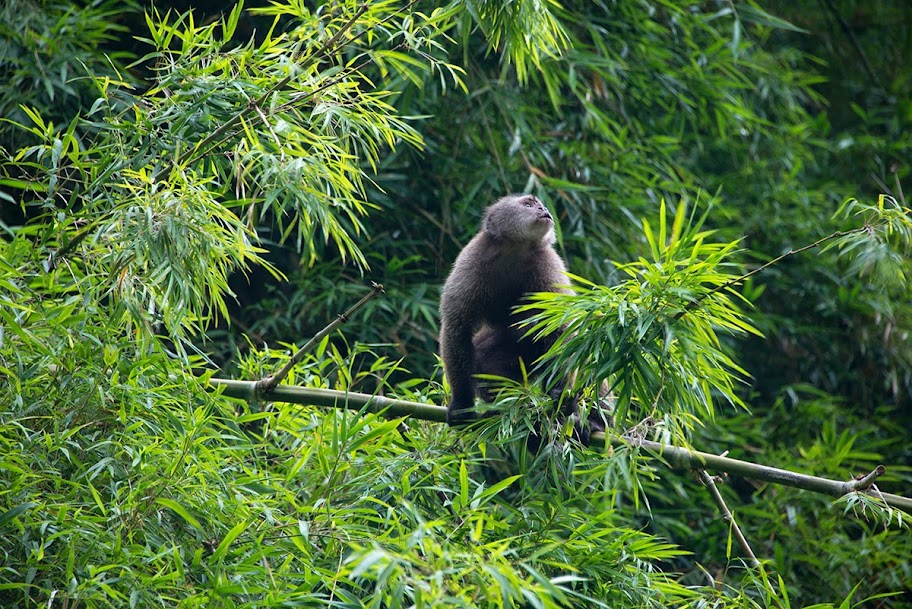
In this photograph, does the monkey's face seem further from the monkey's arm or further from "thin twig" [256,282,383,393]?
"thin twig" [256,282,383,393]

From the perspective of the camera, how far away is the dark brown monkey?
3.58m

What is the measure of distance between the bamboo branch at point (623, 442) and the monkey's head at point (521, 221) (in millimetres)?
875

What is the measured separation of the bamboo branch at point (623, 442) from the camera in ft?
8.60

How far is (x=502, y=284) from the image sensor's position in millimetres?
3662

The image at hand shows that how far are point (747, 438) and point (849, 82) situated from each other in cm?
318

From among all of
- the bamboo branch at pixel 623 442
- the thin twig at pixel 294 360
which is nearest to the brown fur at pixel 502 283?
the bamboo branch at pixel 623 442

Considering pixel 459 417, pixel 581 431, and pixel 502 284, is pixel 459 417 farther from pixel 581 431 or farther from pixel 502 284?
pixel 502 284

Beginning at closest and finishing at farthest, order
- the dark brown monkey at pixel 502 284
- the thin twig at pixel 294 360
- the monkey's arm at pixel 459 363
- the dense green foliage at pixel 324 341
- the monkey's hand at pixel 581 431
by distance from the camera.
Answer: the dense green foliage at pixel 324 341 < the thin twig at pixel 294 360 < the monkey's hand at pixel 581 431 < the monkey's arm at pixel 459 363 < the dark brown monkey at pixel 502 284

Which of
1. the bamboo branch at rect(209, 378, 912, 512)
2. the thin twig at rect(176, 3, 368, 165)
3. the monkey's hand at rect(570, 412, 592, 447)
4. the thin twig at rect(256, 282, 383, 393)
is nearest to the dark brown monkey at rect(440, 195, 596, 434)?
the monkey's hand at rect(570, 412, 592, 447)

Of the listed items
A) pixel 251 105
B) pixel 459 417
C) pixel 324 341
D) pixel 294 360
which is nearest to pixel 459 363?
pixel 459 417

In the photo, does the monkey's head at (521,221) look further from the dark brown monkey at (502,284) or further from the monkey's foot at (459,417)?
the monkey's foot at (459,417)

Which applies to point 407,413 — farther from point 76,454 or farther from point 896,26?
point 896,26

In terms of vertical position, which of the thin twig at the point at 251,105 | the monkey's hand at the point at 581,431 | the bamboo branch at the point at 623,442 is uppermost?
the thin twig at the point at 251,105

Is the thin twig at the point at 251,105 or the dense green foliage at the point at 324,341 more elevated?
the thin twig at the point at 251,105
